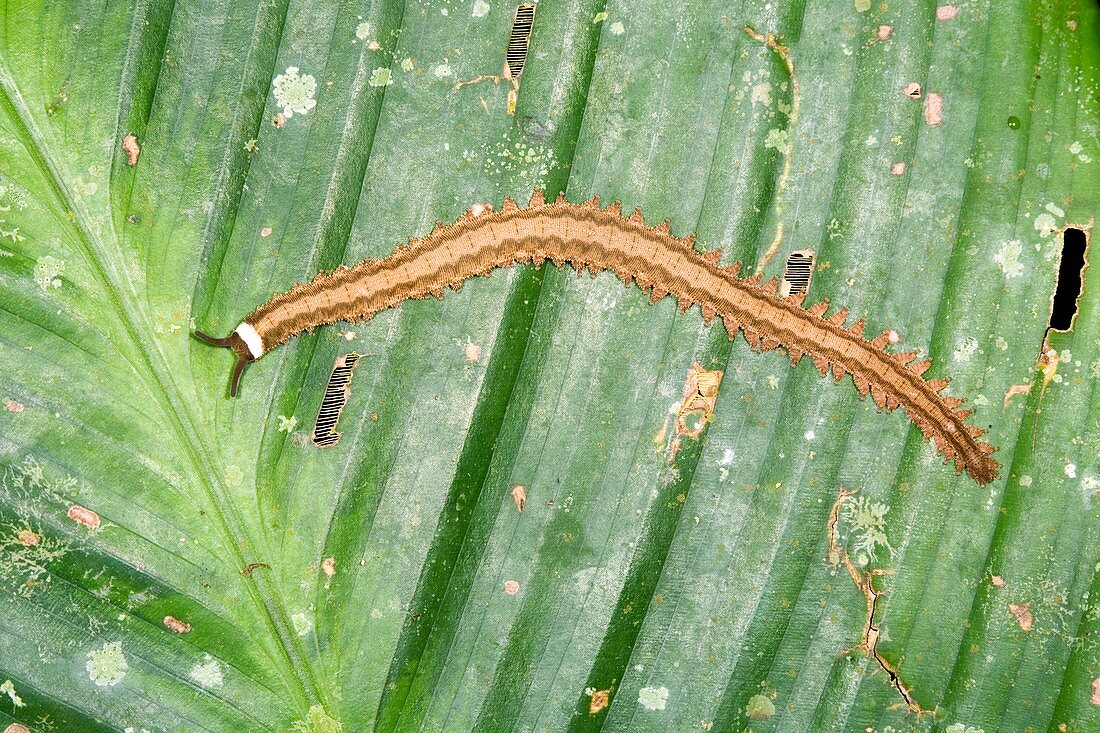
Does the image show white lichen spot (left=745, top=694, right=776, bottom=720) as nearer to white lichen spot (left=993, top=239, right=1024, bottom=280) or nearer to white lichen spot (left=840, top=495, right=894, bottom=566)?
white lichen spot (left=840, top=495, right=894, bottom=566)

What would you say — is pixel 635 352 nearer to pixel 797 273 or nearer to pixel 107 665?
pixel 797 273

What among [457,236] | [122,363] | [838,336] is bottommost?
[122,363]

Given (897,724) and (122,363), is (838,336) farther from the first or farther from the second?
(122,363)

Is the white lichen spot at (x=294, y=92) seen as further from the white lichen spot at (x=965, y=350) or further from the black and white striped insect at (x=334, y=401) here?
the white lichen spot at (x=965, y=350)

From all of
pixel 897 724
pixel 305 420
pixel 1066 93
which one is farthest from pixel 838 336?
pixel 305 420

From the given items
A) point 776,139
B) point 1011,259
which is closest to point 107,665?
→ point 776,139

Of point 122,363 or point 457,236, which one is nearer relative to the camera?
point 122,363
